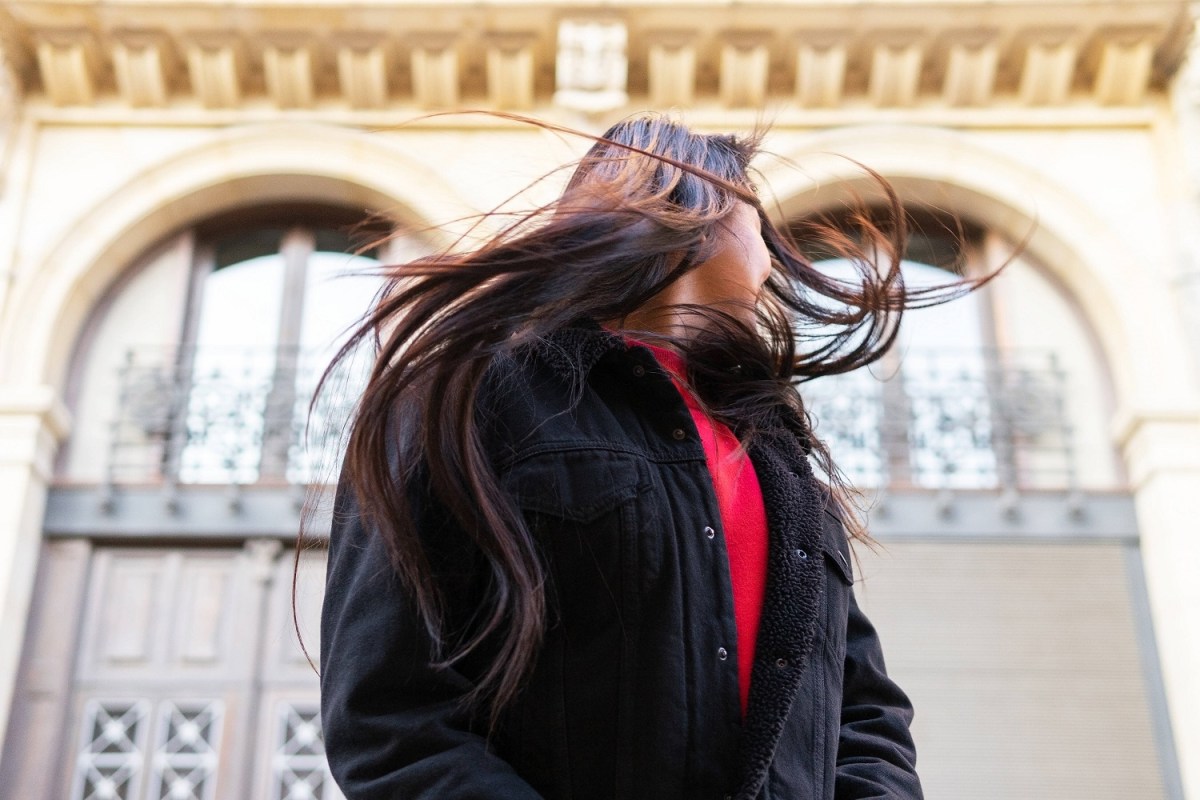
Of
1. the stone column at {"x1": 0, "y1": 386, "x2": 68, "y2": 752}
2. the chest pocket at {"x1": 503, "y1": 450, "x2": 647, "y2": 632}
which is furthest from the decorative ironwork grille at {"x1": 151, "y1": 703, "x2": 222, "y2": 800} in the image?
the chest pocket at {"x1": 503, "y1": 450, "x2": 647, "y2": 632}

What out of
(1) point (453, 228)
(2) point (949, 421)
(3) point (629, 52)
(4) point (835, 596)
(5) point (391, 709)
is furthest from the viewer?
(3) point (629, 52)

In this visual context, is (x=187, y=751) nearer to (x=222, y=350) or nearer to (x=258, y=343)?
(x=222, y=350)

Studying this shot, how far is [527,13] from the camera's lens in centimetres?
749

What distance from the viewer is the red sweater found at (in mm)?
1241

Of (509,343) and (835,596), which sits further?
(835,596)

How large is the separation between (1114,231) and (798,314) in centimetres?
628

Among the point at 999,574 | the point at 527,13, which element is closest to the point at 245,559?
the point at 527,13

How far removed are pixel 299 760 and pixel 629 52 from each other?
184 inches

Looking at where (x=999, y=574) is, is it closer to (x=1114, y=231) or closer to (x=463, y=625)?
(x=1114, y=231)

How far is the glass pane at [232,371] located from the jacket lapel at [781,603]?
5874mm

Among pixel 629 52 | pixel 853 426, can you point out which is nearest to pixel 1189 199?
pixel 853 426

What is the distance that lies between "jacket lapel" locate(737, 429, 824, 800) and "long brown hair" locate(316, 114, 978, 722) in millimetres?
82

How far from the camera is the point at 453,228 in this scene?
20.6 feet

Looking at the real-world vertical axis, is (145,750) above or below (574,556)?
above
